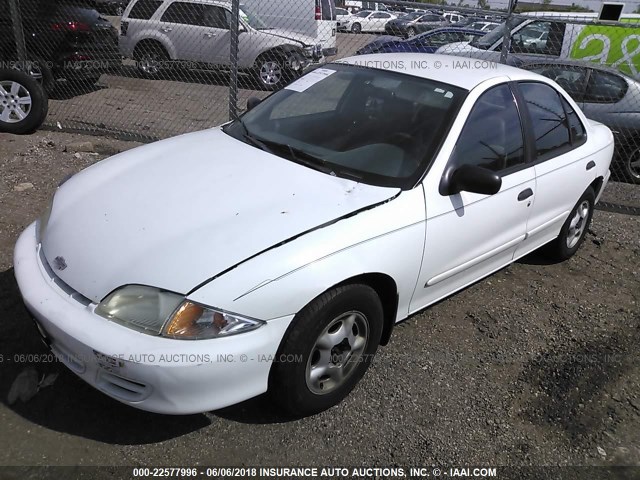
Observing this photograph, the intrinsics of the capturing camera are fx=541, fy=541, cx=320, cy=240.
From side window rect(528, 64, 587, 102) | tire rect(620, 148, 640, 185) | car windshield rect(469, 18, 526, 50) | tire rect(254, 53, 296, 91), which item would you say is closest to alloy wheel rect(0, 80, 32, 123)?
tire rect(254, 53, 296, 91)

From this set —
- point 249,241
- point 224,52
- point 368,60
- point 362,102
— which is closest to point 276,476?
point 249,241

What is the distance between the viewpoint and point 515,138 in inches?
134

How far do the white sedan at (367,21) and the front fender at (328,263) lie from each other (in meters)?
20.0

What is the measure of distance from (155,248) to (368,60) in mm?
2156

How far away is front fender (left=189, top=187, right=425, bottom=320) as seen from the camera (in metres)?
2.19

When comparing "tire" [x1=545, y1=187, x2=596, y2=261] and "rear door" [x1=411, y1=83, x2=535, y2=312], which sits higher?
"rear door" [x1=411, y1=83, x2=535, y2=312]

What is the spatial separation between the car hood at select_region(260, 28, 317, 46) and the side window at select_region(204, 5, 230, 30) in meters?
0.76

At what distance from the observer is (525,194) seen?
3.40 metres

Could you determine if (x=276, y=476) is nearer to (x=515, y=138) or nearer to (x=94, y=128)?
(x=515, y=138)

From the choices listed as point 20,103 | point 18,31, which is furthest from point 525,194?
point 18,31

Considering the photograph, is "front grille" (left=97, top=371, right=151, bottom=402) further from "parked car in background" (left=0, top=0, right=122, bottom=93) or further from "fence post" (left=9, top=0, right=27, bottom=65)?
"parked car in background" (left=0, top=0, right=122, bottom=93)

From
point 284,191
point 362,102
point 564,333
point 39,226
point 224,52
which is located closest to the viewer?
point 284,191

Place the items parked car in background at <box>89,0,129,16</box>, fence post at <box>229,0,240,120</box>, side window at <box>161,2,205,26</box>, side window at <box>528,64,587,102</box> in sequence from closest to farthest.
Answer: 1. fence post at <box>229,0,240,120</box>
2. side window at <box>528,64,587,102</box>
3. parked car in background at <box>89,0,129,16</box>
4. side window at <box>161,2,205,26</box>

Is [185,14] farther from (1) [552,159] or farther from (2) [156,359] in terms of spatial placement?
(2) [156,359]
